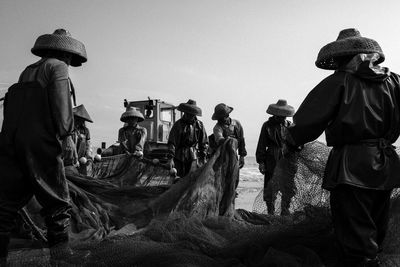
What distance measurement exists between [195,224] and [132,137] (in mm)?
5836

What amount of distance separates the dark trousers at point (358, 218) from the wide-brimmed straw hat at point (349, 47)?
977mm

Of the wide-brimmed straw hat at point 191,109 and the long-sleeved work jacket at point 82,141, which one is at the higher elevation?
the wide-brimmed straw hat at point 191,109

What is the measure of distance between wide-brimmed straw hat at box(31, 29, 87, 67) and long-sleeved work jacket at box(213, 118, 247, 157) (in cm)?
447

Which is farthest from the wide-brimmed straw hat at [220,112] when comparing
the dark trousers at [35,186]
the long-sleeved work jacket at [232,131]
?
the dark trousers at [35,186]

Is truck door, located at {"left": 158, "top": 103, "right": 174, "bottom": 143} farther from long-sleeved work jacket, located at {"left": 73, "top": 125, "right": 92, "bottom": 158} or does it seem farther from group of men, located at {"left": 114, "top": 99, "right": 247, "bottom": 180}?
long-sleeved work jacket, located at {"left": 73, "top": 125, "right": 92, "bottom": 158}

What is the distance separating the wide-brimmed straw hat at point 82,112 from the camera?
7.82m

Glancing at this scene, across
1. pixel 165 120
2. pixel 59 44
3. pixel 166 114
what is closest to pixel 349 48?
pixel 59 44

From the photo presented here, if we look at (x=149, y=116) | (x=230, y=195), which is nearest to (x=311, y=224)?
(x=230, y=195)

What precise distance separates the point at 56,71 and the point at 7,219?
1.25 meters

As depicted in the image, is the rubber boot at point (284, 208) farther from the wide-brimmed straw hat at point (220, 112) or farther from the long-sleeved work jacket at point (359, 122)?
the wide-brimmed straw hat at point (220, 112)

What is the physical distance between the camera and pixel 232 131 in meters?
8.46

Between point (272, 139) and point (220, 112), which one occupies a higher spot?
point (220, 112)

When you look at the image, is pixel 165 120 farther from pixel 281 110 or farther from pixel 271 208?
pixel 271 208

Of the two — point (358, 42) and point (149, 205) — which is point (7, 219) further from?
point (358, 42)
